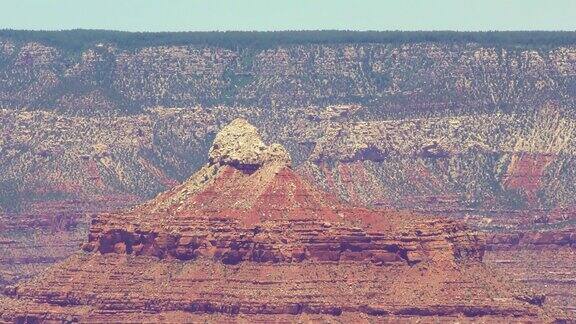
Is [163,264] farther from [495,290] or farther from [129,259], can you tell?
[495,290]

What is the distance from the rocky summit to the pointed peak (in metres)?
0.09

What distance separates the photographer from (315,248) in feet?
598

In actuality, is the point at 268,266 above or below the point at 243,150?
below

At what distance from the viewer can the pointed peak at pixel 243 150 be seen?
622 feet

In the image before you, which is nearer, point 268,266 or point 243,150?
point 268,266

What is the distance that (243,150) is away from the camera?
190250 millimetres

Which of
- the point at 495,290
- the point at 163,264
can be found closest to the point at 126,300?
the point at 163,264

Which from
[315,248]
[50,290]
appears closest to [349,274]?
[315,248]

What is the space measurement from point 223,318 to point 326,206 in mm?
9353

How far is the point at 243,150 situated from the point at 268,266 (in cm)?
1011

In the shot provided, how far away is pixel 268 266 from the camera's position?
595 ft

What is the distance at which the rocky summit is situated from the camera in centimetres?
18012

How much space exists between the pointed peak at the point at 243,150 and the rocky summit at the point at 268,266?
0.09 m

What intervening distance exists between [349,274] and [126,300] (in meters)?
9.15
